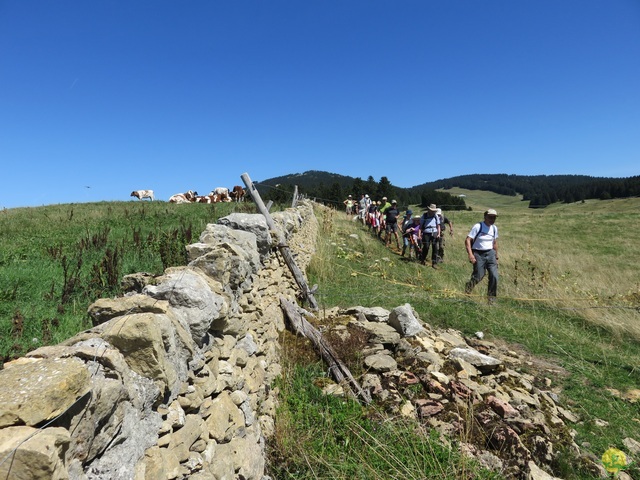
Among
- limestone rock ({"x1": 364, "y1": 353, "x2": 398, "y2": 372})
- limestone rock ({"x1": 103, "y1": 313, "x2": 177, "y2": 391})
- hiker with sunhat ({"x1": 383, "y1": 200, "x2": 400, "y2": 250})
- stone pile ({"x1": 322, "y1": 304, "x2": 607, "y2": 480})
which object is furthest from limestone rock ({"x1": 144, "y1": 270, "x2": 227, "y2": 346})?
hiker with sunhat ({"x1": 383, "y1": 200, "x2": 400, "y2": 250})

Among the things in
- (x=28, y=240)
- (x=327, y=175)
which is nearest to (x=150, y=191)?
(x=28, y=240)

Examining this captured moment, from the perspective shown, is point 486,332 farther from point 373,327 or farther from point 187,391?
point 187,391

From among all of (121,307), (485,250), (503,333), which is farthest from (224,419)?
(485,250)

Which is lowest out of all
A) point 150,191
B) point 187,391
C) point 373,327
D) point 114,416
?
point 373,327

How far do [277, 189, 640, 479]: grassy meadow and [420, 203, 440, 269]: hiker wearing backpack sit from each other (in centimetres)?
65

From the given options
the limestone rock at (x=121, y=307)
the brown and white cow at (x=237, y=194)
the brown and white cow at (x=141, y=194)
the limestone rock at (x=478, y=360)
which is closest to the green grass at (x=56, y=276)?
the limestone rock at (x=121, y=307)

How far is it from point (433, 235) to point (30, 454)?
40.6 ft

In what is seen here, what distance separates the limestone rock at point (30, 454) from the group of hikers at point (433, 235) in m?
7.42

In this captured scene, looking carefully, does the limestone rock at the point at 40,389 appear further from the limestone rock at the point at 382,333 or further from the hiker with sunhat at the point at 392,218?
the hiker with sunhat at the point at 392,218

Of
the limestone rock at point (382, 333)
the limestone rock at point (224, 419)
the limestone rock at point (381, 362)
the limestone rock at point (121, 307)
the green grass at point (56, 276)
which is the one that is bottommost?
the limestone rock at point (381, 362)

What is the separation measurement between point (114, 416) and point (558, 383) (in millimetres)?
5495

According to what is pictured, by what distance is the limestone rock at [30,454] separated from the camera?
101 centimetres

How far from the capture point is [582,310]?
776 centimetres

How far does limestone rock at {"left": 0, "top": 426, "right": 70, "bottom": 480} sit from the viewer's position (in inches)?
39.8
